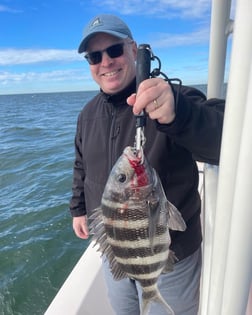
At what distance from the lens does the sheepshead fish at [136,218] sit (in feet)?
3.40

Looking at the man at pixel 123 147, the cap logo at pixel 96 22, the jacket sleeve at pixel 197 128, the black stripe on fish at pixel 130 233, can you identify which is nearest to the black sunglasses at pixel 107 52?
the man at pixel 123 147

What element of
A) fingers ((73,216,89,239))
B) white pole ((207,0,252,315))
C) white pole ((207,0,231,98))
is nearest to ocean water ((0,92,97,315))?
fingers ((73,216,89,239))

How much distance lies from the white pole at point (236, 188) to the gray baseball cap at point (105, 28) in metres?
1.21

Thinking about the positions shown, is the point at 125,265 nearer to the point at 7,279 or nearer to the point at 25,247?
the point at 7,279

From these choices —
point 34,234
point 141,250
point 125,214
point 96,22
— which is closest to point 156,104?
point 125,214

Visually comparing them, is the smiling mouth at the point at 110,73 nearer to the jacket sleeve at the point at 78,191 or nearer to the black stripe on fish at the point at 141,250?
the jacket sleeve at the point at 78,191

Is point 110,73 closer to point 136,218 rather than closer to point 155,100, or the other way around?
point 155,100

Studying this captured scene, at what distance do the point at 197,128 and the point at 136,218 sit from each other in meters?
0.42

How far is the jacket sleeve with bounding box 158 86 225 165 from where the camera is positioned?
117 centimetres

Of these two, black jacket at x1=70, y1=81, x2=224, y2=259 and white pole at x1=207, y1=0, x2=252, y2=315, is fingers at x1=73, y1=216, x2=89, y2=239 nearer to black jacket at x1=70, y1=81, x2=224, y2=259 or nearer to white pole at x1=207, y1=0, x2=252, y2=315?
black jacket at x1=70, y1=81, x2=224, y2=259

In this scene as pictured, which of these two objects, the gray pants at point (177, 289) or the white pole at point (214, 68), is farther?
the gray pants at point (177, 289)

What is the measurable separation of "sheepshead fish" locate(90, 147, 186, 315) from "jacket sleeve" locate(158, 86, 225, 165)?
211mm

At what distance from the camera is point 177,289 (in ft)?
5.58

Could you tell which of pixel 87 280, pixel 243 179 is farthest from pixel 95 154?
pixel 243 179
